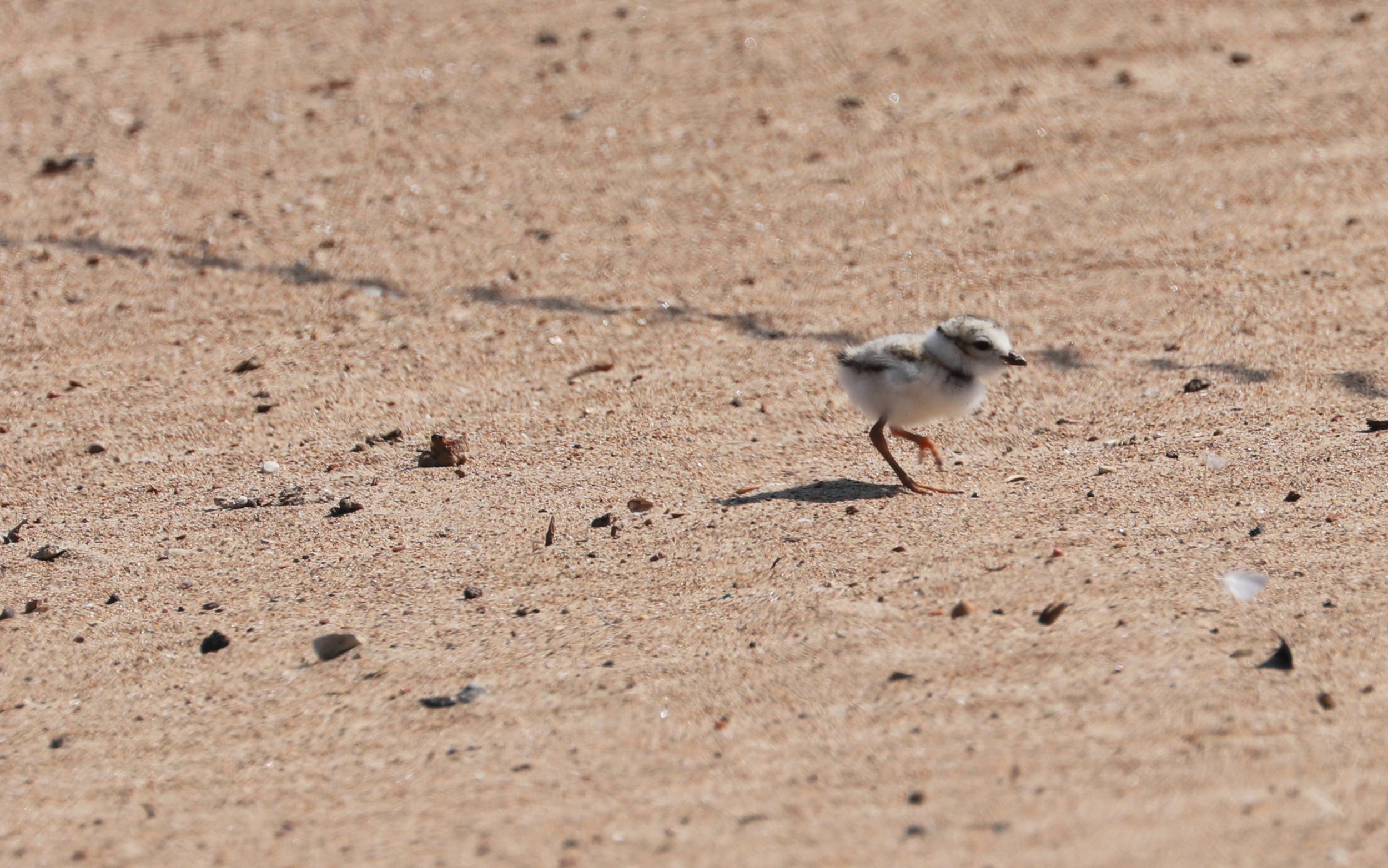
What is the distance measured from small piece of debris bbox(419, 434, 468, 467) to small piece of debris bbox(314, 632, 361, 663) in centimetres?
185

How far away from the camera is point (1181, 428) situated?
253 inches

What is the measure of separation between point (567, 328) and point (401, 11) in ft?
13.9

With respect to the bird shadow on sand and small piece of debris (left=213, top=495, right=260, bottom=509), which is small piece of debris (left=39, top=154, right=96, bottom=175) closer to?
small piece of debris (left=213, top=495, right=260, bottom=509)

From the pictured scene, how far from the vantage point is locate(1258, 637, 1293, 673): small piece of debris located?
410 cm

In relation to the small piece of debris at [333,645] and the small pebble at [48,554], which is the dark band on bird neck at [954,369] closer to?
the small piece of debris at [333,645]

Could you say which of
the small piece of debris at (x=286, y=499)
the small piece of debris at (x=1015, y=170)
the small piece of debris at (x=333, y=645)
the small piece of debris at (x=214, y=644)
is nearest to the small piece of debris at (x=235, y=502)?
the small piece of debris at (x=286, y=499)

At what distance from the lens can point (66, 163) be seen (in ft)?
30.4

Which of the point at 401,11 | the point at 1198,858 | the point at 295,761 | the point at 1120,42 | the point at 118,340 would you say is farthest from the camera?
the point at 401,11

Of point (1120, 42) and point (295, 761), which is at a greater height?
point (1120, 42)

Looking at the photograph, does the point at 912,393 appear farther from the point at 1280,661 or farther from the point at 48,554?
the point at 48,554

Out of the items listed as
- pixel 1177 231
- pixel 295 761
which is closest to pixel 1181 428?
pixel 1177 231

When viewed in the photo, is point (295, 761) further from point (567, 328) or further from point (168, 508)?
point (567, 328)

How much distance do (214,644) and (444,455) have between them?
1.89m

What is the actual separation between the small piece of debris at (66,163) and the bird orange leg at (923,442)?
19.0 feet
